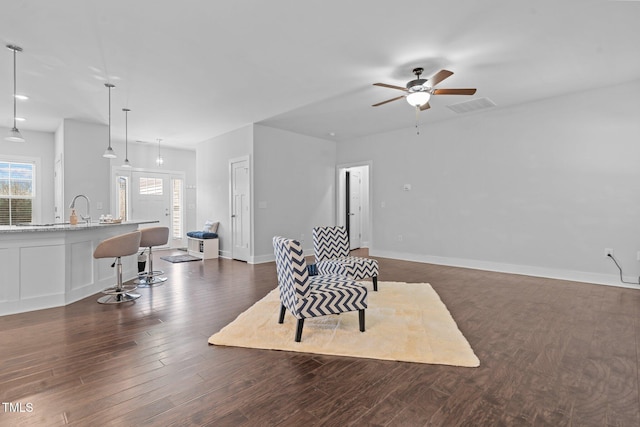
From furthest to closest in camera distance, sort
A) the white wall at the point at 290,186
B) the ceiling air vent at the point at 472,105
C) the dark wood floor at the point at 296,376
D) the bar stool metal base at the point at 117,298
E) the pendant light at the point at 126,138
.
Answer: the white wall at the point at 290,186 < the pendant light at the point at 126,138 < the ceiling air vent at the point at 472,105 < the bar stool metal base at the point at 117,298 < the dark wood floor at the point at 296,376

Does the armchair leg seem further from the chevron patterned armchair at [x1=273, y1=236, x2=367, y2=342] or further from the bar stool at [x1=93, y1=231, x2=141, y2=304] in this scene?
the bar stool at [x1=93, y1=231, x2=141, y2=304]

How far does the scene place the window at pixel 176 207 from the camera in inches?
361

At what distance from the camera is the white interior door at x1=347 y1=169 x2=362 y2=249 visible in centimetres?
846

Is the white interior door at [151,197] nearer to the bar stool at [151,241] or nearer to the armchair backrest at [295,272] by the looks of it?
the bar stool at [151,241]

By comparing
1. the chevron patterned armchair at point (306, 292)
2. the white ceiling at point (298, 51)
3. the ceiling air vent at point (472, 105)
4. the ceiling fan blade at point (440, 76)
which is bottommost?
the chevron patterned armchair at point (306, 292)

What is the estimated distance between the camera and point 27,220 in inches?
278

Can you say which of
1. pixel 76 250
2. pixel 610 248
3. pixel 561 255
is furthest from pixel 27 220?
pixel 610 248

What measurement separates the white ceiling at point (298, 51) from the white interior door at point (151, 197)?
125 inches

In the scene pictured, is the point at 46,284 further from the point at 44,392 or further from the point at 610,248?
the point at 610,248

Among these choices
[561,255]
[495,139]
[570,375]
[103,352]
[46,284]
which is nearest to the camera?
[570,375]

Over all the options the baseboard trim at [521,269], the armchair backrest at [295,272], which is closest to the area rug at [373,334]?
the armchair backrest at [295,272]

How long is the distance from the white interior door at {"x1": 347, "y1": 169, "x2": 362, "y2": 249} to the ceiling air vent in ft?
11.1

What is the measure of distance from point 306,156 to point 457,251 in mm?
3934

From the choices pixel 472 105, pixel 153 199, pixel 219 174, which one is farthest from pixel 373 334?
pixel 153 199
